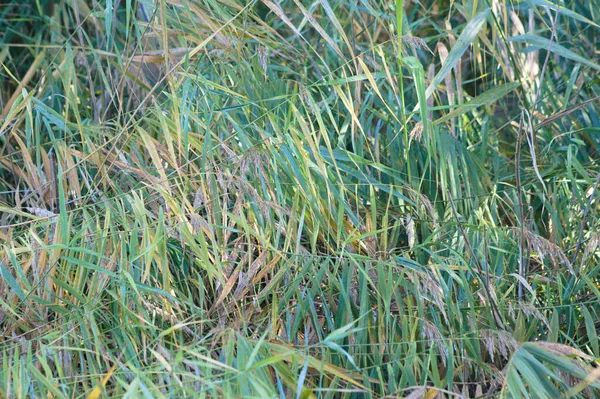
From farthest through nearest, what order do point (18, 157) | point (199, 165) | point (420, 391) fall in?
point (18, 157) < point (199, 165) < point (420, 391)

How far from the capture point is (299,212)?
1.23 m

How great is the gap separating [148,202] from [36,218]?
173 mm

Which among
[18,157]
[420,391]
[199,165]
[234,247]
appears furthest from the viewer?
[18,157]

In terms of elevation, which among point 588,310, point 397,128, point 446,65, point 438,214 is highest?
point 446,65

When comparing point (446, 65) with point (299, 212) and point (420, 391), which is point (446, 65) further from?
point (420, 391)

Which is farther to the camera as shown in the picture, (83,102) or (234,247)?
(83,102)

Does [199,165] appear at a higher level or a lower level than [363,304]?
higher

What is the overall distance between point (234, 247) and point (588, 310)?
560 millimetres

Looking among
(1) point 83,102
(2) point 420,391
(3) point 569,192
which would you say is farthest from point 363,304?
(1) point 83,102

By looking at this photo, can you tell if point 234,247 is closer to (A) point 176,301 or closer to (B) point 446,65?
(A) point 176,301

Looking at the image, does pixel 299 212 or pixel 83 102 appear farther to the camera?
pixel 83 102

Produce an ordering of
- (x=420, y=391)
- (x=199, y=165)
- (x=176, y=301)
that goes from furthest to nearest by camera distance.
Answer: (x=199, y=165)
(x=176, y=301)
(x=420, y=391)

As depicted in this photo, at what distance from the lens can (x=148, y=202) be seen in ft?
3.95

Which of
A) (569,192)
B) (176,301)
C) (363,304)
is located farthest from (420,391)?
(569,192)
